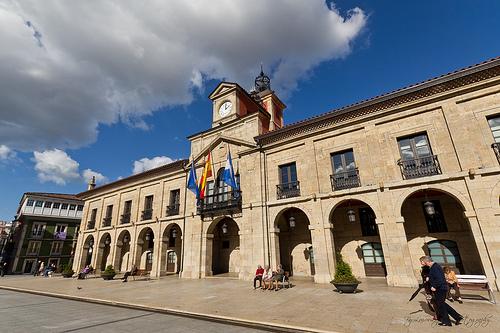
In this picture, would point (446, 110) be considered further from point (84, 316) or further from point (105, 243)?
point (105, 243)

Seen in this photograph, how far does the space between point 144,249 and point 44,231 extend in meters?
24.6

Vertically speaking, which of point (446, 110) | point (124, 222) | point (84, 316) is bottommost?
point (84, 316)

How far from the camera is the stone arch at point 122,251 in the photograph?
882 inches

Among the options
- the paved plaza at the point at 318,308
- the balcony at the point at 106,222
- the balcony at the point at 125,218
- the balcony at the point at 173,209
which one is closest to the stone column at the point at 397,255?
the paved plaza at the point at 318,308

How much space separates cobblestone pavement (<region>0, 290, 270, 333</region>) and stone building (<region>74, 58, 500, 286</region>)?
7.48 meters

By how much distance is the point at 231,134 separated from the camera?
18.0 meters

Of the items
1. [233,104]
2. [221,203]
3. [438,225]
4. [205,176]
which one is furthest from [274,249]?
[233,104]

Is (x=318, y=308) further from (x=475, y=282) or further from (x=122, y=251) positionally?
(x=122, y=251)

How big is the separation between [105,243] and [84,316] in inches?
803

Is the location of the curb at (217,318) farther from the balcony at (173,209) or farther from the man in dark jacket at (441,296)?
the balcony at (173,209)

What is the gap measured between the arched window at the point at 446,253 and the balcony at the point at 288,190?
6867 millimetres

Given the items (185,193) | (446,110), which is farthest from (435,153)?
(185,193)

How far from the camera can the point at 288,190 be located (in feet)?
48.0

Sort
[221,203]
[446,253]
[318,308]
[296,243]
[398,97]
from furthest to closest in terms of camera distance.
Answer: [221,203] < [296,243] < [398,97] < [446,253] < [318,308]
